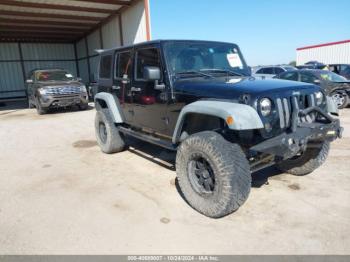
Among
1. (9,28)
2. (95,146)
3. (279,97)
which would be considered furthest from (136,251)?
(9,28)

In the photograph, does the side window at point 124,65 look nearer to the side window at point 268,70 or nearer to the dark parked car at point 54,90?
the dark parked car at point 54,90

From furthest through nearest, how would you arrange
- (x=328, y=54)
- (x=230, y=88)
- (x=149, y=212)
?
1. (x=328, y=54)
2. (x=149, y=212)
3. (x=230, y=88)

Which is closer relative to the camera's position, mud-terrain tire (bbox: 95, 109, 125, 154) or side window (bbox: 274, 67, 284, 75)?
mud-terrain tire (bbox: 95, 109, 125, 154)

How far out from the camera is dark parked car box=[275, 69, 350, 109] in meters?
9.83

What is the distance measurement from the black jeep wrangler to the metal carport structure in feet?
15.2

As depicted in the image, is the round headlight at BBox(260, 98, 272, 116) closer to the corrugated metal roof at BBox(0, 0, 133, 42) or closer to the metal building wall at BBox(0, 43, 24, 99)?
the corrugated metal roof at BBox(0, 0, 133, 42)

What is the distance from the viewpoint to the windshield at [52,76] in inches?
467

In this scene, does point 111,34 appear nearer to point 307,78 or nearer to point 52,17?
point 52,17

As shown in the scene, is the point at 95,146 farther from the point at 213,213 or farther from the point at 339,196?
the point at 339,196

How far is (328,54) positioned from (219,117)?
2599cm

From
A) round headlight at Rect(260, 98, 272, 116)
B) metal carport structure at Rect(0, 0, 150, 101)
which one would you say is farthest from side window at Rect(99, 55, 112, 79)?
Result: round headlight at Rect(260, 98, 272, 116)

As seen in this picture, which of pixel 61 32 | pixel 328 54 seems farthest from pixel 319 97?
pixel 328 54

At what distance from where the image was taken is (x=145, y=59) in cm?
434

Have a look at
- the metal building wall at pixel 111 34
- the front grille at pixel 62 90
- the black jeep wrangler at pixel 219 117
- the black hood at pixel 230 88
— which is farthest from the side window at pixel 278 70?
the black hood at pixel 230 88
